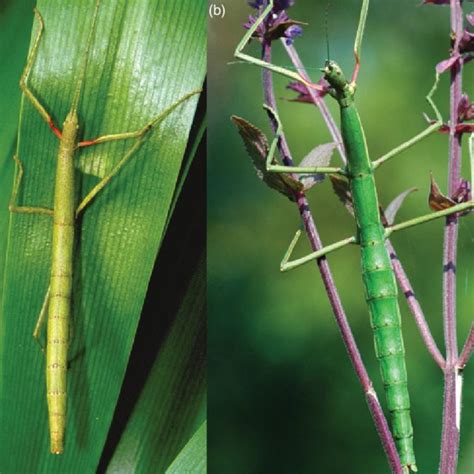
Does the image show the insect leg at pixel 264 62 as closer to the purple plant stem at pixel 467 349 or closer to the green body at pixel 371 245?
the green body at pixel 371 245

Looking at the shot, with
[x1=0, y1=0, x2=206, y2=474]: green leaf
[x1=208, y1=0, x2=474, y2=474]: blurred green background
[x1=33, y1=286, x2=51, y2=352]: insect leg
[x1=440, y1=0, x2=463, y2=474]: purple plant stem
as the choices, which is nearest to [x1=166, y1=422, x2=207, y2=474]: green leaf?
[x1=208, y1=0, x2=474, y2=474]: blurred green background

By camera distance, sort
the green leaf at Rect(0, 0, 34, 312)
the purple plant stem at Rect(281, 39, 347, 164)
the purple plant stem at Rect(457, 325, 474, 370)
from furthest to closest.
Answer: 1. the green leaf at Rect(0, 0, 34, 312)
2. the purple plant stem at Rect(281, 39, 347, 164)
3. the purple plant stem at Rect(457, 325, 474, 370)

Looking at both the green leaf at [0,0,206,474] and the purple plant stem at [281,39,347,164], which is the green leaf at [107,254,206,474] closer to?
the green leaf at [0,0,206,474]

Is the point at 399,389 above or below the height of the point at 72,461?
above

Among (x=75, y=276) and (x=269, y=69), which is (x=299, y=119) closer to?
(x=269, y=69)

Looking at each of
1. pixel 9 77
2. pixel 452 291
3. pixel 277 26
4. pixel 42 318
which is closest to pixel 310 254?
pixel 452 291

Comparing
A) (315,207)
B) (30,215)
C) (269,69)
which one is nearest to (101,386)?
(30,215)
